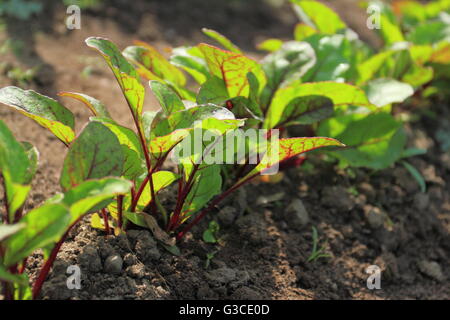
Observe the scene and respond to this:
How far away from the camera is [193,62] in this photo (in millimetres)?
2537

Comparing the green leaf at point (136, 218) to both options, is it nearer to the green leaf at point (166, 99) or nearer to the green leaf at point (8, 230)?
the green leaf at point (166, 99)

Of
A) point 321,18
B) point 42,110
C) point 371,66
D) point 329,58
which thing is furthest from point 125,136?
point 321,18

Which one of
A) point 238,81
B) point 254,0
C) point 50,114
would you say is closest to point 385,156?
point 238,81

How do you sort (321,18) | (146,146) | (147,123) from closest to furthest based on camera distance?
(146,146) < (147,123) < (321,18)

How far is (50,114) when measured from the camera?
6.57 feet

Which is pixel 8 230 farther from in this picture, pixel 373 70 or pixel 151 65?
pixel 373 70

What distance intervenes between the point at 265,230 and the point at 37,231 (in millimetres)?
1116

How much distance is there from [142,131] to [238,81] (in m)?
0.53

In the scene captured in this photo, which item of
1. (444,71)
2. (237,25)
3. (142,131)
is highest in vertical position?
(237,25)

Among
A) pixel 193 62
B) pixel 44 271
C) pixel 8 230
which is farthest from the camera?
pixel 193 62

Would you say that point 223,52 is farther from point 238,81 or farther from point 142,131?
point 142,131

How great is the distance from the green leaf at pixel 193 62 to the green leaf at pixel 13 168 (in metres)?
0.94

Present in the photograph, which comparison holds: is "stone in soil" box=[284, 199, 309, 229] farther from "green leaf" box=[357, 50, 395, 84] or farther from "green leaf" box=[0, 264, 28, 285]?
"green leaf" box=[0, 264, 28, 285]
